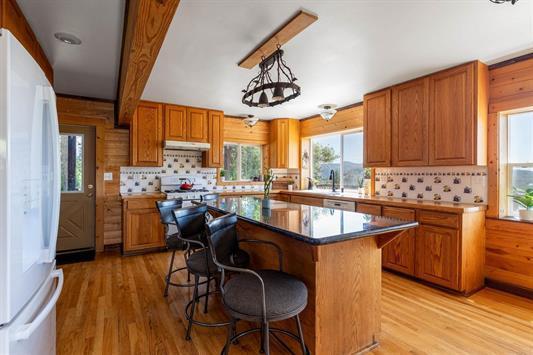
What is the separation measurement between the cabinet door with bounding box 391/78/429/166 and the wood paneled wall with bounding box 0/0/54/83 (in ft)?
12.2

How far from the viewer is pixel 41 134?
1.23 meters

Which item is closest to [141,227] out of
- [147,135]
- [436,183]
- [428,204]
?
[147,135]

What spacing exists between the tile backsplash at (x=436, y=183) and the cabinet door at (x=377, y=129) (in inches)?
14.6

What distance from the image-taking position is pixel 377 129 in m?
3.77

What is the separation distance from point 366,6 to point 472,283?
2822 millimetres

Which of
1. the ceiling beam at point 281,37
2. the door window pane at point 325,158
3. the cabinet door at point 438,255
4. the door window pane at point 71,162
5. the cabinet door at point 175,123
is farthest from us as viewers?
the door window pane at point 325,158

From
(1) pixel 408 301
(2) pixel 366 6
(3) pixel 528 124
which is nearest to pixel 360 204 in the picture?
(1) pixel 408 301

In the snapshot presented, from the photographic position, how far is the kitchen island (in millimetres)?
1648

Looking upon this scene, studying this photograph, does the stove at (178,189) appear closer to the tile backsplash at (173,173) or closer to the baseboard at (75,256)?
the tile backsplash at (173,173)

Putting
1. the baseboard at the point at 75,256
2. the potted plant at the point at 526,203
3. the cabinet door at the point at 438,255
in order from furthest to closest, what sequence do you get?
the baseboard at the point at 75,256
the cabinet door at the point at 438,255
the potted plant at the point at 526,203

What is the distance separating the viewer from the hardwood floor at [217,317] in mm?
1932

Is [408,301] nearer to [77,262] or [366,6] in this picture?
[366,6]

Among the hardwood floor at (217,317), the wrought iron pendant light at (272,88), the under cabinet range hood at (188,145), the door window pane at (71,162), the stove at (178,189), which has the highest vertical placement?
the wrought iron pendant light at (272,88)

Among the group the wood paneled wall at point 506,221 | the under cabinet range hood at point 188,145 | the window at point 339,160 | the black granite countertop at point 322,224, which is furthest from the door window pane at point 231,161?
the wood paneled wall at point 506,221
